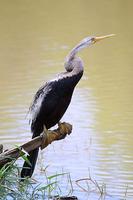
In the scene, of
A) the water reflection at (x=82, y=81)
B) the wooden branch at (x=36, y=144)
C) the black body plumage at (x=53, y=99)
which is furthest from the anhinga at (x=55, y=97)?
the water reflection at (x=82, y=81)

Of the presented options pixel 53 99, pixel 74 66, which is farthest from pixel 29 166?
pixel 74 66

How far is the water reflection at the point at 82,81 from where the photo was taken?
6793mm

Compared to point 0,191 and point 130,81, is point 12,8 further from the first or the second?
point 0,191

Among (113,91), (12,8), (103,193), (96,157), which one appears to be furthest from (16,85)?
(12,8)

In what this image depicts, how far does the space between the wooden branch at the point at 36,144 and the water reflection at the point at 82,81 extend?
1076mm

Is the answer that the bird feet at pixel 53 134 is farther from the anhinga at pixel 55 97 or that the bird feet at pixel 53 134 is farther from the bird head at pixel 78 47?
the bird head at pixel 78 47

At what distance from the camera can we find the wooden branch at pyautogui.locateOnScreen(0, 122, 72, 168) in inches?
180

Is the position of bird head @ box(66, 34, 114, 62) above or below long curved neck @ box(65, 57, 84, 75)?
above

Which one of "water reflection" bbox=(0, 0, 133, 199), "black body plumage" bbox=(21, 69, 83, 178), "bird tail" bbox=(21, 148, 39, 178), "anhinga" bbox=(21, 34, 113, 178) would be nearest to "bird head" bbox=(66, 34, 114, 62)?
"anhinga" bbox=(21, 34, 113, 178)

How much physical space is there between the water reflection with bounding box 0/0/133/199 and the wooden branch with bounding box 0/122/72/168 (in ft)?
3.53

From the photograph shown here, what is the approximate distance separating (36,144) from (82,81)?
5.06 metres

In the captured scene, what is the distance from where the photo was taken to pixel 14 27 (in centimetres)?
1452

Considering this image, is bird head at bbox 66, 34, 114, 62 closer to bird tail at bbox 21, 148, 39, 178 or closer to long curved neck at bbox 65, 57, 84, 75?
long curved neck at bbox 65, 57, 84, 75

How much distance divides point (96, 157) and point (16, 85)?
3139 millimetres
